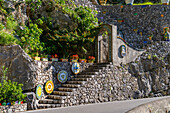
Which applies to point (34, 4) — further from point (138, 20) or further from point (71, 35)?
point (138, 20)

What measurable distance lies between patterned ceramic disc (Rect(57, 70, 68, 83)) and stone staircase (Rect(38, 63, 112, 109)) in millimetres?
233

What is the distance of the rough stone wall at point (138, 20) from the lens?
55.7 ft

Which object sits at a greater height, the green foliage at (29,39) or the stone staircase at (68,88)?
the green foliage at (29,39)

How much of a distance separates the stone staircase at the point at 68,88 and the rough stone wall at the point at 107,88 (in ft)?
0.52

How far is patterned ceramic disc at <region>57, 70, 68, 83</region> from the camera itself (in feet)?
35.4

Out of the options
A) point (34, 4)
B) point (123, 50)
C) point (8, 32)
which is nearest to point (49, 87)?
point (8, 32)

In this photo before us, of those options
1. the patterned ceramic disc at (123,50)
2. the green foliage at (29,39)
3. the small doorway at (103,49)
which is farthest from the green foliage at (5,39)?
the patterned ceramic disc at (123,50)

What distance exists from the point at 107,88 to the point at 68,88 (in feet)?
8.52

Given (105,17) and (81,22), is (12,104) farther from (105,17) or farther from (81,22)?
(105,17)

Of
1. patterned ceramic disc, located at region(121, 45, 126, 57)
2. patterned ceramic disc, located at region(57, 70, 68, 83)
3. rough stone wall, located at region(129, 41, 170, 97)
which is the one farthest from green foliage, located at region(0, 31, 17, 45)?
rough stone wall, located at region(129, 41, 170, 97)

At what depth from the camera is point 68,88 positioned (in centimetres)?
1009

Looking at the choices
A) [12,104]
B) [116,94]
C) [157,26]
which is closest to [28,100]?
[12,104]

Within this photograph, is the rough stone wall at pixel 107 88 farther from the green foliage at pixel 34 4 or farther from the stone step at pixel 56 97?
the green foliage at pixel 34 4

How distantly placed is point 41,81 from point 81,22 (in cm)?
537
